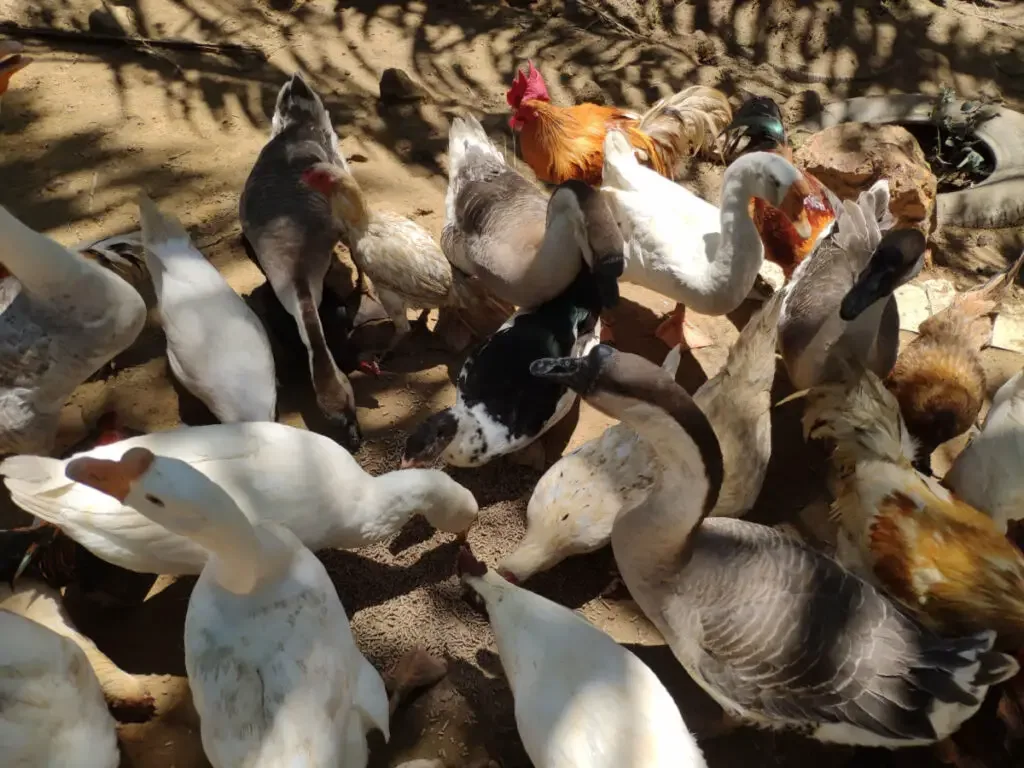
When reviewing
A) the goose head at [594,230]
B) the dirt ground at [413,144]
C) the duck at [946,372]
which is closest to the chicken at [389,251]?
the dirt ground at [413,144]

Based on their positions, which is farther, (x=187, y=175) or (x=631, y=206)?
(x=187, y=175)

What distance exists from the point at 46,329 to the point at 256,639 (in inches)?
70.6

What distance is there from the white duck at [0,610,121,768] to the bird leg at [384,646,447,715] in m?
0.94

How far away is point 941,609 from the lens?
2824mm

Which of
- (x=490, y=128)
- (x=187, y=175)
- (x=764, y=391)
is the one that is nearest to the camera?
(x=764, y=391)

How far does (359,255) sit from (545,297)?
0.99m

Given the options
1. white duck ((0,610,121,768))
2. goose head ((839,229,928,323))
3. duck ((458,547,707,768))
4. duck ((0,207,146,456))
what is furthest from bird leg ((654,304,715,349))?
white duck ((0,610,121,768))

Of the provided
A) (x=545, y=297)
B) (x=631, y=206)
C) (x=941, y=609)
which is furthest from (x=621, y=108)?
(x=941, y=609)

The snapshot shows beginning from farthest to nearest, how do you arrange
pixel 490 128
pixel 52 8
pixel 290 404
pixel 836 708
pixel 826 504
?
pixel 52 8 → pixel 490 128 → pixel 290 404 → pixel 826 504 → pixel 836 708

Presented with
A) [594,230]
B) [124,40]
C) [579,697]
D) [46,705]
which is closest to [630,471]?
[579,697]

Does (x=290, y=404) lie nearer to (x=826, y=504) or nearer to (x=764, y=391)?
(x=764, y=391)

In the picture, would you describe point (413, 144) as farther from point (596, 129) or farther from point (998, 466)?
point (998, 466)

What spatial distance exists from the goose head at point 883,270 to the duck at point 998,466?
730 millimetres

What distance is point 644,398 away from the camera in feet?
7.60
